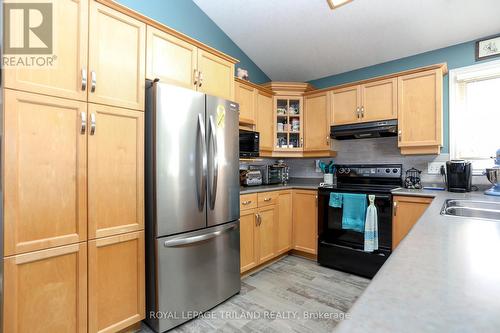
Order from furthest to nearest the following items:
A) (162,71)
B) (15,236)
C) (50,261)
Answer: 1. (162,71)
2. (50,261)
3. (15,236)

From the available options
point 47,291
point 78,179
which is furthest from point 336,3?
point 47,291

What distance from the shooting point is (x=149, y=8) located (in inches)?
89.6

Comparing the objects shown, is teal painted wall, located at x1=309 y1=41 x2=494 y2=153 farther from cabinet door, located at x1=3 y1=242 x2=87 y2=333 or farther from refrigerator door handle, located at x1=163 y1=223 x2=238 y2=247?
cabinet door, located at x1=3 y1=242 x2=87 y2=333

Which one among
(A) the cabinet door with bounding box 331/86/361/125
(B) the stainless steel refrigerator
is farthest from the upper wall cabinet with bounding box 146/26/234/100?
(A) the cabinet door with bounding box 331/86/361/125

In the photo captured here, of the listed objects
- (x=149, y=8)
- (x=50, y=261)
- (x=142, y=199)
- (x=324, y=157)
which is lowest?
(x=50, y=261)

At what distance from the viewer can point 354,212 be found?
8.48 feet

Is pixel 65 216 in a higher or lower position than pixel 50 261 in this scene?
higher

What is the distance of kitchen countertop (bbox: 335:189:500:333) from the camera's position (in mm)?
385

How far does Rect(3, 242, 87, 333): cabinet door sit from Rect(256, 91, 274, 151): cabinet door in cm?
217

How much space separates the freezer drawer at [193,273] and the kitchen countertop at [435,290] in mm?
1396

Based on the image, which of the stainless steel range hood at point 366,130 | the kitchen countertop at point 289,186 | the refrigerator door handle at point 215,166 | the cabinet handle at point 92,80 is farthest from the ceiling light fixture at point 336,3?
the cabinet handle at point 92,80

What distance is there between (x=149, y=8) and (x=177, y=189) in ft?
5.75

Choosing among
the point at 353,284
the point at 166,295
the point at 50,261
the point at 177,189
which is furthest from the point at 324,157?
the point at 50,261

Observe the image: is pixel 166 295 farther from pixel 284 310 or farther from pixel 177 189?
pixel 284 310
